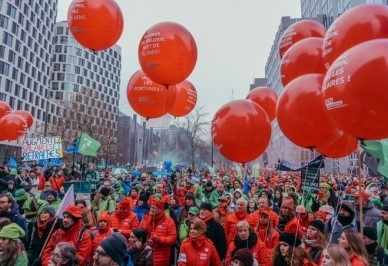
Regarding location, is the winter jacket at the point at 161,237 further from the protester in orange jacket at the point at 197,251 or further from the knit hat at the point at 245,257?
the knit hat at the point at 245,257

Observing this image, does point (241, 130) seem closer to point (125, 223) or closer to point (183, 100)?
point (125, 223)

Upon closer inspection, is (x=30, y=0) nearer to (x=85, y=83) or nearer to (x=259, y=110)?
(x=85, y=83)

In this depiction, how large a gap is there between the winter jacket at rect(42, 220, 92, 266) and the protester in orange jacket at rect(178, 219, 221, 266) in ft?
3.90

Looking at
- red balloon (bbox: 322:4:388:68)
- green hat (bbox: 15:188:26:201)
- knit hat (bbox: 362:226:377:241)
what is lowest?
knit hat (bbox: 362:226:377:241)

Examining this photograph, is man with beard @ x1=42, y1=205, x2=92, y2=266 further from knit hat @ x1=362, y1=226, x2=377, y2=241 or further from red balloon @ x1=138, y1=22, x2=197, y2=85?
knit hat @ x1=362, y1=226, x2=377, y2=241

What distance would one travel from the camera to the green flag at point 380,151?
15.1 ft

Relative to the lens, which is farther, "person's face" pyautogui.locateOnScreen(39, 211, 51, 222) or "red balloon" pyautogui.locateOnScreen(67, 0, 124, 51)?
"red balloon" pyautogui.locateOnScreen(67, 0, 124, 51)

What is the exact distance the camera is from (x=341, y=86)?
→ 3.50 metres

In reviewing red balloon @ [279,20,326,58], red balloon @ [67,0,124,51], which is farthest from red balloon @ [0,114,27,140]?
red balloon @ [279,20,326,58]

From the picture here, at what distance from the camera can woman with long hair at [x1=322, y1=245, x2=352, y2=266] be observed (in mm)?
3139

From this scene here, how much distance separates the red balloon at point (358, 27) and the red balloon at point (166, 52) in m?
2.81

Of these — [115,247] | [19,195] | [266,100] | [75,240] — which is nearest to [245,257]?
[115,247]

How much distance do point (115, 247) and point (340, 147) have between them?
397cm

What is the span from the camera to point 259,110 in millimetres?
5637
